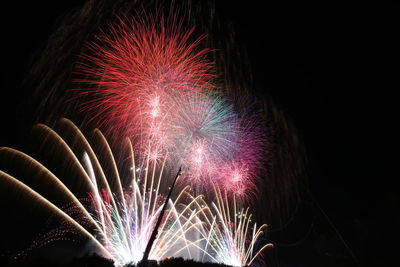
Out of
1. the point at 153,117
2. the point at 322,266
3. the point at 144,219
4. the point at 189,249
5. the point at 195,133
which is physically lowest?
the point at 322,266

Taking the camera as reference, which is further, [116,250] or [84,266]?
[116,250]

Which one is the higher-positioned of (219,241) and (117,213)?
(117,213)

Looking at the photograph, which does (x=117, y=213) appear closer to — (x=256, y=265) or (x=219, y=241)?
(x=219, y=241)

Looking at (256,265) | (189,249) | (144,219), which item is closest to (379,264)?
(256,265)

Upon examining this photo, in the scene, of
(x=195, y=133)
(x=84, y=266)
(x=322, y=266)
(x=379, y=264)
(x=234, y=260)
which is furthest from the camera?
(x=322, y=266)

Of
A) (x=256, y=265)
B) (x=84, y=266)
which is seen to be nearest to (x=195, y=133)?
(x=84, y=266)

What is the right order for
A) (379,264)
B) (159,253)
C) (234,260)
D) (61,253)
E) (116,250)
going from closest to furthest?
(116,250) < (159,253) < (61,253) < (234,260) < (379,264)

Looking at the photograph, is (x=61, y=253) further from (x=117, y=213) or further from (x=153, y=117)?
(x=153, y=117)

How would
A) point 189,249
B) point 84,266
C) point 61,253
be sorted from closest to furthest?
1. point 84,266
2. point 61,253
3. point 189,249

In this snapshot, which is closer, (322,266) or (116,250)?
(116,250)

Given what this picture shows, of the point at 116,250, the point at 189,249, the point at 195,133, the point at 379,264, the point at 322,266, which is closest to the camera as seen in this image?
the point at 195,133

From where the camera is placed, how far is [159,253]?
901 inches

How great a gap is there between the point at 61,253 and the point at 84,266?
13.3m

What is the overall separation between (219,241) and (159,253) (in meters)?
8.23
